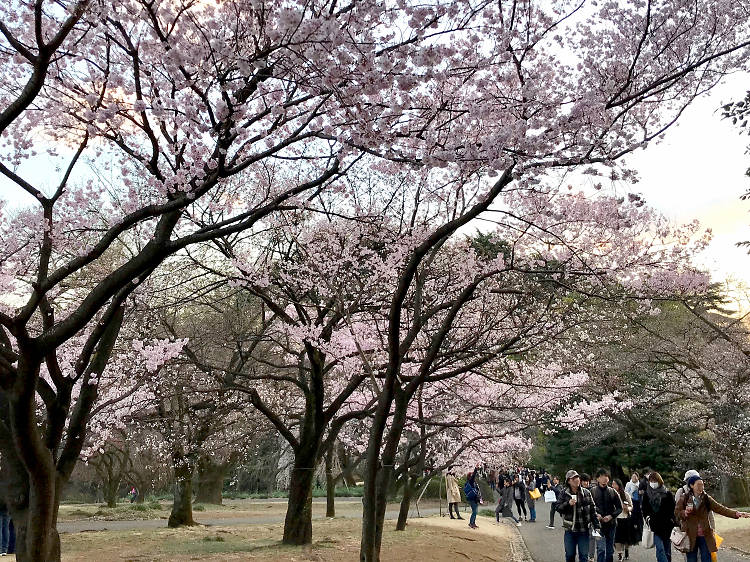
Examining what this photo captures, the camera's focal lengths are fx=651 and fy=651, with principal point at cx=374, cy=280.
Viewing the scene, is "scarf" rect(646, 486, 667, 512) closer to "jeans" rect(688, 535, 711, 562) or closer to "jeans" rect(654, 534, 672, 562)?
"jeans" rect(654, 534, 672, 562)

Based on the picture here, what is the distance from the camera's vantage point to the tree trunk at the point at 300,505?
12.1 metres

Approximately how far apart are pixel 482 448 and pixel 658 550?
928 cm

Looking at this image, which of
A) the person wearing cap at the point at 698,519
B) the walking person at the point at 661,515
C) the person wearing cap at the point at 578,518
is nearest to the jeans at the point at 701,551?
the person wearing cap at the point at 698,519

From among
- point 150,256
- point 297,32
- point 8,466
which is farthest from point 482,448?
point 297,32

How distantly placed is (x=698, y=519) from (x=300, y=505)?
723 centimetres

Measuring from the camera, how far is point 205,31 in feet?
16.5

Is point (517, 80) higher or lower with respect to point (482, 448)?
higher

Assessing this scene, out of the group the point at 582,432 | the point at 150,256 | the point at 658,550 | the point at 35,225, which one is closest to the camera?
the point at 150,256

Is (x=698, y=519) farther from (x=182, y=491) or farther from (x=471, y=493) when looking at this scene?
(x=182, y=491)

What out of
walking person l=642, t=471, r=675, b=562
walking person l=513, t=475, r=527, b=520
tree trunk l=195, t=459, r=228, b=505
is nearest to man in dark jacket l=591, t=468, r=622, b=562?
walking person l=642, t=471, r=675, b=562

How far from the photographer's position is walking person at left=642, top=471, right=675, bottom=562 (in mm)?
8617

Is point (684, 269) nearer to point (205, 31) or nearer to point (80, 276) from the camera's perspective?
point (205, 31)

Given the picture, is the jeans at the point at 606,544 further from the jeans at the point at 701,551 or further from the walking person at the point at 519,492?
the walking person at the point at 519,492

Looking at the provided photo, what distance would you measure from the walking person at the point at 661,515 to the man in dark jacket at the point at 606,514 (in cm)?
87
